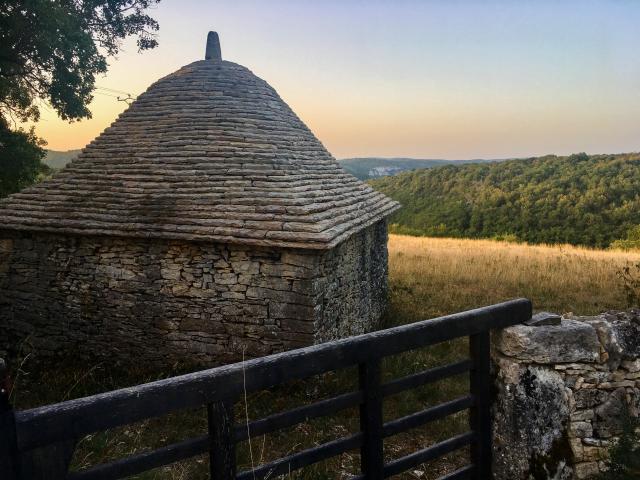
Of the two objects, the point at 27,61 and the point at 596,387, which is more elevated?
the point at 27,61

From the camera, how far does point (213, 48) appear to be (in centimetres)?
1130

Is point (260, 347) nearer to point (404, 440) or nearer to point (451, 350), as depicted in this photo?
point (404, 440)

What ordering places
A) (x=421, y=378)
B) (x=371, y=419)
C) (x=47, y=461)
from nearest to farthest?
(x=47, y=461) → (x=371, y=419) → (x=421, y=378)

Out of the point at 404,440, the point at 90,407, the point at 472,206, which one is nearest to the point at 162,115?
the point at 404,440

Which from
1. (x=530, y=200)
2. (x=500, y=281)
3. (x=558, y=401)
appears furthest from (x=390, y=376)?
(x=530, y=200)

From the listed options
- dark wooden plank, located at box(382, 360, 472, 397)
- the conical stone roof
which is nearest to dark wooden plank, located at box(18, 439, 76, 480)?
dark wooden plank, located at box(382, 360, 472, 397)

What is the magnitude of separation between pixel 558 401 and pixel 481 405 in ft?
1.56

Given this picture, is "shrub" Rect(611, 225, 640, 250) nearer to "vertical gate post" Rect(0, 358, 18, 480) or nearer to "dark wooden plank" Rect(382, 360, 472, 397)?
"dark wooden plank" Rect(382, 360, 472, 397)

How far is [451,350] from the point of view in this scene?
853cm

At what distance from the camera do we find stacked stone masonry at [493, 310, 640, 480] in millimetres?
3016

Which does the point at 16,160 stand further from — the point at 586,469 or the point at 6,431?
the point at 586,469

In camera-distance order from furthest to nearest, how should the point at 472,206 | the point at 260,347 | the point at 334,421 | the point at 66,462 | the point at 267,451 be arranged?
1. the point at 472,206
2. the point at 260,347
3. the point at 334,421
4. the point at 267,451
5. the point at 66,462

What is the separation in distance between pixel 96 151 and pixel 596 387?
30.2 feet

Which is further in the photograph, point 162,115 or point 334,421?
point 162,115
